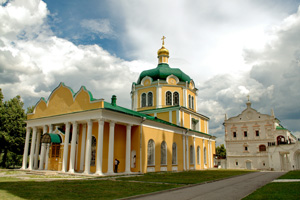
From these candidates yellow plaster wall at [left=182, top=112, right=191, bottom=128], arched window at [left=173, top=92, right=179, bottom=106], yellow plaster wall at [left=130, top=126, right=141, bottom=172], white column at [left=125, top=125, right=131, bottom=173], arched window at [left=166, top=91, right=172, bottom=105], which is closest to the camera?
white column at [left=125, top=125, right=131, bottom=173]

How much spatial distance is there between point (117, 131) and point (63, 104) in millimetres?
5372

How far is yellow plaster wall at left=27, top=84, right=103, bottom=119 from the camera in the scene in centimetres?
2005

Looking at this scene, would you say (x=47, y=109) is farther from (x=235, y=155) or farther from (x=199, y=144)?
(x=235, y=155)

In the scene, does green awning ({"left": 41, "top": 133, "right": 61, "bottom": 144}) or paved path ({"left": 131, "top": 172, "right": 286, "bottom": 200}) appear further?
green awning ({"left": 41, "top": 133, "right": 61, "bottom": 144})

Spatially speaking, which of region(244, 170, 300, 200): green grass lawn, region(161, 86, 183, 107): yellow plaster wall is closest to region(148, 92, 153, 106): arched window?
region(161, 86, 183, 107): yellow plaster wall

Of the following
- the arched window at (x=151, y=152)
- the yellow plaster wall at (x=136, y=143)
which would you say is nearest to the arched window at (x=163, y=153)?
the arched window at (x=151, y=152)

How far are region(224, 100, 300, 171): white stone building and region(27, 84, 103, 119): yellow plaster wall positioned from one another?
2818 centimetres

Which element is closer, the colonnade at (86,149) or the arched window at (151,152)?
the colonnade at (86,149)

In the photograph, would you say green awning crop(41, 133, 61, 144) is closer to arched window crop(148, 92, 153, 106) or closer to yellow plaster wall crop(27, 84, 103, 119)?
yellow plaster wall crop(27, 84, 103, 119)

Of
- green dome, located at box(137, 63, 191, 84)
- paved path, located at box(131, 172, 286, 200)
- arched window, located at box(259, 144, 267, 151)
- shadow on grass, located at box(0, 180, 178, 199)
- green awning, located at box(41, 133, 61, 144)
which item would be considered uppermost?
green dome, located at box(137, 63, 191, 84)

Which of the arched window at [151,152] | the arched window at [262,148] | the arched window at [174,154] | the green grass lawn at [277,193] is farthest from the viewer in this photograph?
the arched window at [262,148]

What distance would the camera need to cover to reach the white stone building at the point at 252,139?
38.3 m

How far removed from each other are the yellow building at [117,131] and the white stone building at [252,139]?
11002mm

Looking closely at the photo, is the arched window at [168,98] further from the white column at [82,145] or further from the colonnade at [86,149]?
the white column at [82,145]
